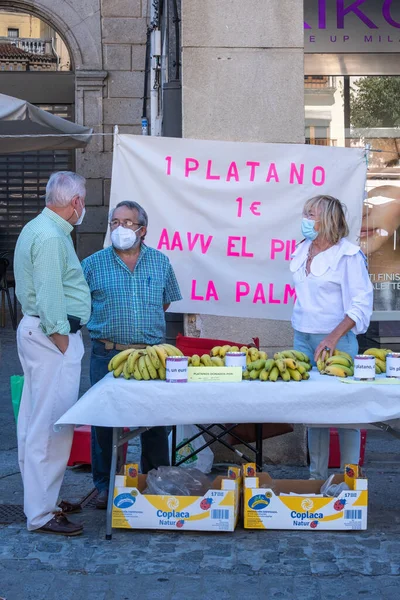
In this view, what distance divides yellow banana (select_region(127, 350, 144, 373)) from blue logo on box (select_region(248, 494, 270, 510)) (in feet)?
3.23

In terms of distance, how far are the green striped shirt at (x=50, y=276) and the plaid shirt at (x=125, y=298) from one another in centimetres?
32

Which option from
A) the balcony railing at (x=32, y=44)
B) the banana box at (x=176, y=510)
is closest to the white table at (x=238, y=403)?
the banana box at (x=176, y=510)

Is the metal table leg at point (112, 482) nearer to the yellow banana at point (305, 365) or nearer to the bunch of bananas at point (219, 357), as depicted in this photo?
the bunch of bananas at point (219, 357)

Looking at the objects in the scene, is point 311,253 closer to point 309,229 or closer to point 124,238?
point 309,229

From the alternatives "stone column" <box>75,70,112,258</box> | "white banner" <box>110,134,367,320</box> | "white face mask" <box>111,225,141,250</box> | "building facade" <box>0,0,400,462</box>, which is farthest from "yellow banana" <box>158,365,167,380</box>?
"stone column" <box>75,70,112,258</box>

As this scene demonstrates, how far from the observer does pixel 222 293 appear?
675 cm

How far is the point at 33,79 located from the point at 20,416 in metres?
11.6

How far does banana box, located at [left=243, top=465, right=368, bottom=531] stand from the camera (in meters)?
5.16

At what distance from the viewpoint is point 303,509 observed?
5.18m

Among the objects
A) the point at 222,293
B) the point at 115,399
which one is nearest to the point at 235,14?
the point at 222,293

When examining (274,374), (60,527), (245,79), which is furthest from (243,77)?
(60,527)

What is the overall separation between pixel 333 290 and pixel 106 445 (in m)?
1.65

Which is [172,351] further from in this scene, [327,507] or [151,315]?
[327,507]

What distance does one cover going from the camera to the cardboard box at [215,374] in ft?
16.5
